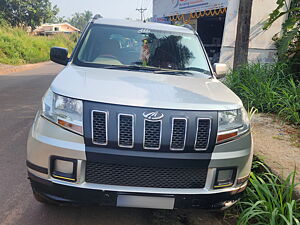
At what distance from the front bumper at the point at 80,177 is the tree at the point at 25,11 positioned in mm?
32780

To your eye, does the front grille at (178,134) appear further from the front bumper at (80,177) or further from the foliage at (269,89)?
the foliage at (269,89)

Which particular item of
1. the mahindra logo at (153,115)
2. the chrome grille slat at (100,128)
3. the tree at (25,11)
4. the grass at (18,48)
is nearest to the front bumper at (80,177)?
the chrome grille slat at (100,128)

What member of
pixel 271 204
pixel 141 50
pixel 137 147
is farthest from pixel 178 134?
pixel 141 50

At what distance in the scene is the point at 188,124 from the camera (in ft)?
6.28

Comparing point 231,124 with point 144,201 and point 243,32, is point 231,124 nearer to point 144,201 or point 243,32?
point 144,201

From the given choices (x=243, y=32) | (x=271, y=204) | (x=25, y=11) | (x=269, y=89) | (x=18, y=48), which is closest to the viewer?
(x=271, y=204)

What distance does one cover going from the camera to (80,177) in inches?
73.9

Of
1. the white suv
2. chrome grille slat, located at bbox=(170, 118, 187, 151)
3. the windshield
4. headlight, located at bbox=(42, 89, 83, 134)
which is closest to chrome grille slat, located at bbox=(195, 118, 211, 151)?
the white suv

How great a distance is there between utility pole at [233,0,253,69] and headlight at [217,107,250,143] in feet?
15.1

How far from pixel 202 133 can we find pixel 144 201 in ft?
2.12

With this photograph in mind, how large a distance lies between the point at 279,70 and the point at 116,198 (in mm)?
4925

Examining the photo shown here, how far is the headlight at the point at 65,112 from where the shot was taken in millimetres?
1892

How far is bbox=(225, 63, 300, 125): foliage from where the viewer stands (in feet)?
14.3

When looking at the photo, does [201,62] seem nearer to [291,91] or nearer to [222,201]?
[222,201]
